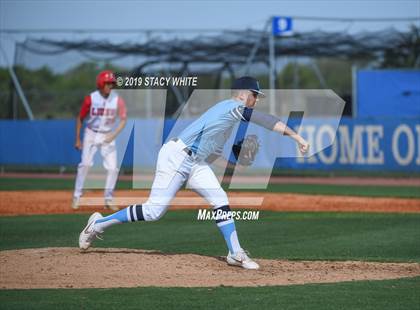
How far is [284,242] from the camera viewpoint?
12484 mm

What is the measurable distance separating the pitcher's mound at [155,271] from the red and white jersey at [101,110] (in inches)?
249

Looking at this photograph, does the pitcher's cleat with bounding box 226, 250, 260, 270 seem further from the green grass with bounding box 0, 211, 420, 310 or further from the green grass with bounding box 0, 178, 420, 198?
the green grass with bounding box 0, 178, 420, 198

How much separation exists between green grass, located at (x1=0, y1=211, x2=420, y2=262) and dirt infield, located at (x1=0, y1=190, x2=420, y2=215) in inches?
44.6

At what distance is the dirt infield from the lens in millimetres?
17500

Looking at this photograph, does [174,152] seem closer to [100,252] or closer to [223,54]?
[100,252]

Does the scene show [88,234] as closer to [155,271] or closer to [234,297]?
[155,271]

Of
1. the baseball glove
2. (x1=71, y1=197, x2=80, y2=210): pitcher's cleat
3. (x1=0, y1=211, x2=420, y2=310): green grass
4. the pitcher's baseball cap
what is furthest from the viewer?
(x1=71, y1=197, x2=80, y2=210): pitcher's cleat

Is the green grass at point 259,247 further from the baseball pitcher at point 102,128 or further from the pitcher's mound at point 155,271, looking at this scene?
the baseball pitcher at point 102,128

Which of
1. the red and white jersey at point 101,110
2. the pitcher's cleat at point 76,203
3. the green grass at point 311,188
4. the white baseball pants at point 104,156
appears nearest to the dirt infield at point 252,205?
the pitcher's cleat at point 76,203

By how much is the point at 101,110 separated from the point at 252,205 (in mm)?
4427

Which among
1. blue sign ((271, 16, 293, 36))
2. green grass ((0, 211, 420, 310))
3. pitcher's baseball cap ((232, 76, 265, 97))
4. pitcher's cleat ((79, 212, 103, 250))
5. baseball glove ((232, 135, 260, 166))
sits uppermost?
blue sign ((271, 16, 293, 36))

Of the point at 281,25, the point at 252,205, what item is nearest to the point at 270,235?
the point at 252,205

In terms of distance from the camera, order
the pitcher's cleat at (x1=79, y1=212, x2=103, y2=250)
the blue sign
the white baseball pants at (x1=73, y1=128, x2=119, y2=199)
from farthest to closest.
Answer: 1. the blue sign
2. the white baseball pants at (x1=73, y1=128, x2=119, y2=199)
3. the pitcher's cleat at (x1=79, y1=212, x2=103, y2=250)

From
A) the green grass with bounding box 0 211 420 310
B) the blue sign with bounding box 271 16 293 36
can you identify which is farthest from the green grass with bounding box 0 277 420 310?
the blue sign with bounding box 271 16 293 36
